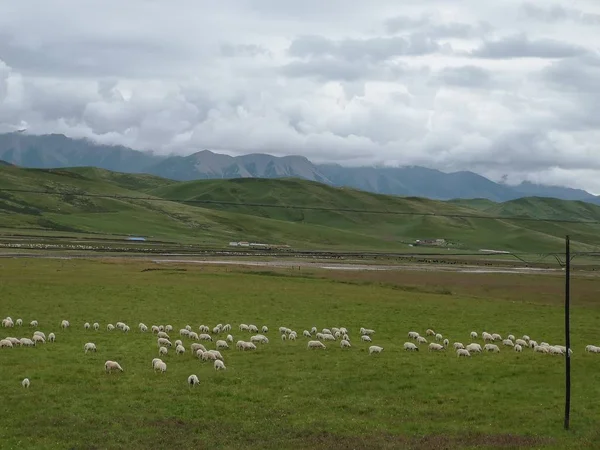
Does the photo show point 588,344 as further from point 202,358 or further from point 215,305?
point 215,305

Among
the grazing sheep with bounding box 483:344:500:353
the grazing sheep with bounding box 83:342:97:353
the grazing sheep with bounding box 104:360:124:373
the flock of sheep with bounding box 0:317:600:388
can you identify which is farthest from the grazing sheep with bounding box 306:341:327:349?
the grazing sheep with bounding box 83:342:97:353

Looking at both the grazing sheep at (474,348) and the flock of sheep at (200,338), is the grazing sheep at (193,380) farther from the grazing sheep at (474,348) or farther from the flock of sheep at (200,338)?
the grazing sheep at (474,348)

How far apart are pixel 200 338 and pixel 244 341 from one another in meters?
2.96

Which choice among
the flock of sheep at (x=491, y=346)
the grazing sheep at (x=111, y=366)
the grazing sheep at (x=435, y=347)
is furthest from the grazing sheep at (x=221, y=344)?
the grazing sheep at (x=435, y=347)

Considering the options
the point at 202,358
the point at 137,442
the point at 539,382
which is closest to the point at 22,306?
the point at 202,358

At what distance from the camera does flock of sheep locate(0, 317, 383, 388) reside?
31.9 m

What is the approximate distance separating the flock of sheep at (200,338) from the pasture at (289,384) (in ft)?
1.73

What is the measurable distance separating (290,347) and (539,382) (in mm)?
14195

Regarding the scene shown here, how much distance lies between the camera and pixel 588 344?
41.7m

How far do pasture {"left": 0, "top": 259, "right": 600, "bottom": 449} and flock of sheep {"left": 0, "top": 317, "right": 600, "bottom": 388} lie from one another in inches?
22.1

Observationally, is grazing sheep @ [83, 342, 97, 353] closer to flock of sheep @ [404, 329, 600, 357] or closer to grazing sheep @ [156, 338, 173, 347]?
grazing sheep @ [156, 338, 173, 347]

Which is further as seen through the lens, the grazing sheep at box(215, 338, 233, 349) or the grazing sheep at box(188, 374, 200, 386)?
the grazing sheep at box(215, 338, 233, 349)

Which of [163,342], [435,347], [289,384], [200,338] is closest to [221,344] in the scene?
[200,338]

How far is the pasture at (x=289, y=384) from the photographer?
878 inches
